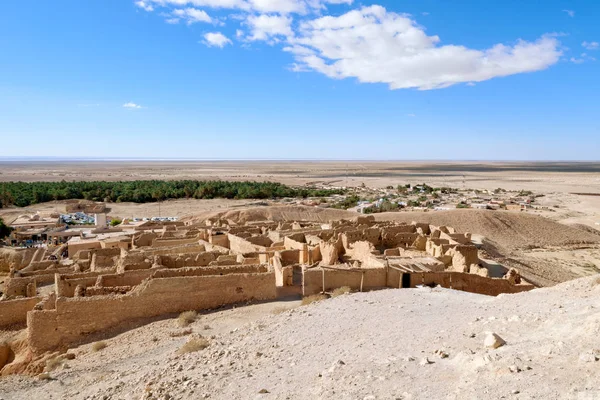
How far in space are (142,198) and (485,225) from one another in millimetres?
47328

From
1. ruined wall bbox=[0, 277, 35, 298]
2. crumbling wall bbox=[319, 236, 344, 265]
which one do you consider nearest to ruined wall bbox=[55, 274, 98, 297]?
ruined wall bbox=[0, 277, 35, 298]

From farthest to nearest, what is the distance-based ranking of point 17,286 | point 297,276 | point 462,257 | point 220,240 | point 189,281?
point 220,240 < point 462,257 < point 17,286 < point 297,276 < point 189,281

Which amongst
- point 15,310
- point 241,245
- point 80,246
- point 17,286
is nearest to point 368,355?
point 15,310

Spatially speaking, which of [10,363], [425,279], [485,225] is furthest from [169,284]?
[485,225]

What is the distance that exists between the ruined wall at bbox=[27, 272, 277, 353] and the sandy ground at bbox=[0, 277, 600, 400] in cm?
76

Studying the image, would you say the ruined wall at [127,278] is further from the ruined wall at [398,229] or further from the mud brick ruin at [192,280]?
the ruined wall at [398,229]

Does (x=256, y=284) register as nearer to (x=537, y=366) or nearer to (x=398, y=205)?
(x=537, y=366)

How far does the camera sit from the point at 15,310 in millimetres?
14945

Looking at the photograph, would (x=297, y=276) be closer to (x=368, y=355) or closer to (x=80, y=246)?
(x=368, y=355)

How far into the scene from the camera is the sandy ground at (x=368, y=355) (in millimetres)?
6293

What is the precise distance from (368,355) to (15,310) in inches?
501

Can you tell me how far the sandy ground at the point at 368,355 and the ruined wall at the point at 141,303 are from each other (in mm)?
764

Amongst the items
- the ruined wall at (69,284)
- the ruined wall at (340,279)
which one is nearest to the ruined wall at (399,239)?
the ruined wall at (340,279)

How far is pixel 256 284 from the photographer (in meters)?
14.4
